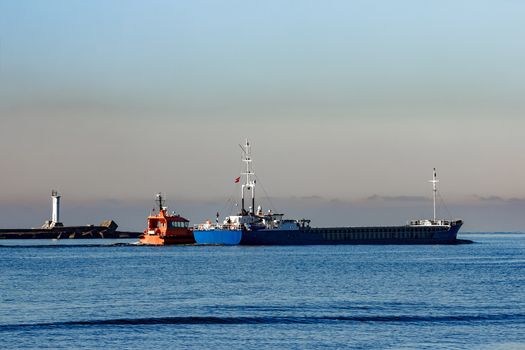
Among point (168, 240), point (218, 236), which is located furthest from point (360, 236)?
point (168, 240)

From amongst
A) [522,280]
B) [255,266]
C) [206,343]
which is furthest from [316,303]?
[255,266]

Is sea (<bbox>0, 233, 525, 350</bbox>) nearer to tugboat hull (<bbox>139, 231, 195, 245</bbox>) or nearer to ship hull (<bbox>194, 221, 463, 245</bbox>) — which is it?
ship hull (<bbox>194, 221, 463, 245</bbox>)

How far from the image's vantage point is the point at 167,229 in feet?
619

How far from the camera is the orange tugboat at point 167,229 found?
187250 millimetres

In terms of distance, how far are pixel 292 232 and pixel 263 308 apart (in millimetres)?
116762

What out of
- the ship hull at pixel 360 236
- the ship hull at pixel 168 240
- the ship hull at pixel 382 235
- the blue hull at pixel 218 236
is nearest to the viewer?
the blue hull at pixel 218 236

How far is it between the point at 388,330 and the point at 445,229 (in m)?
141

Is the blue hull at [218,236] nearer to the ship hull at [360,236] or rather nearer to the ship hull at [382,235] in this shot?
the ship hull at [360,236]

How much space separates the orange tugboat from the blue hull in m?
5.70

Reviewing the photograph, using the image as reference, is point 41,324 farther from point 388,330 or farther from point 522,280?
point 522,280

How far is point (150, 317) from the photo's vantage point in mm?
62750

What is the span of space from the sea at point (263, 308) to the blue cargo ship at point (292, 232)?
65.8 m

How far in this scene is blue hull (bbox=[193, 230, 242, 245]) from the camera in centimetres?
17788

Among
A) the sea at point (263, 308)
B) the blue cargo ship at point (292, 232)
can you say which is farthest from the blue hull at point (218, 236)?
the sea at point (263, 308)
